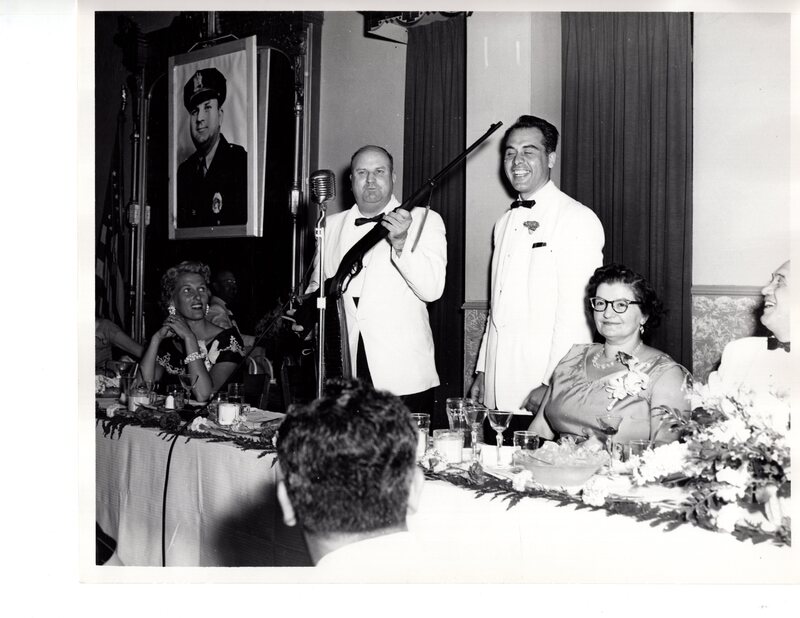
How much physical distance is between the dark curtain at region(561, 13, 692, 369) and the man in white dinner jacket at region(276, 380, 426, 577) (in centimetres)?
162

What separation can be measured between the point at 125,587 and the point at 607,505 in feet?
3.92

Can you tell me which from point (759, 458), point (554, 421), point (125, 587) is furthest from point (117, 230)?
point (759, 458)

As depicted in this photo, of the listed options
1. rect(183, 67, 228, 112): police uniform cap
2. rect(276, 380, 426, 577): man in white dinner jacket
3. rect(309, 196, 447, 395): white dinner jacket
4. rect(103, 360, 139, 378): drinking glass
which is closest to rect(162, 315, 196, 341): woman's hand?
rect(103, 360, 139, 378): drinking glass

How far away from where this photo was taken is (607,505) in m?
1.41

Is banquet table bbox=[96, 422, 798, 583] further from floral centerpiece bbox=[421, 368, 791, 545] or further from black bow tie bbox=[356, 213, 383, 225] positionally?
black bow tie bbox=[356, 213, 383, 225]

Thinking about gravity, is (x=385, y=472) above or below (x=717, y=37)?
below

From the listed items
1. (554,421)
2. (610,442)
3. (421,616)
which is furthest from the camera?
(554,421)

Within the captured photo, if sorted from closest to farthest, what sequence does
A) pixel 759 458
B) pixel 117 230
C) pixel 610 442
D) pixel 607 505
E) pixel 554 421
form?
1. pixel 759 458
2. pixel 607 505
3. pixel 610 442
4. pixel 554 421
5. pixel 117 230

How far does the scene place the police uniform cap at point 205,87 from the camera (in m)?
3.13

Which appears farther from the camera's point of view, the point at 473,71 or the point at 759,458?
the point at 473,71

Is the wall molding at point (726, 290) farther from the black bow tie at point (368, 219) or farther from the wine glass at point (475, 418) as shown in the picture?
the black bow tie at point (368, 219)

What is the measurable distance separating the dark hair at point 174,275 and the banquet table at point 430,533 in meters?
0.93

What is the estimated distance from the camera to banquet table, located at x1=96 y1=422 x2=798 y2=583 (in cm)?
143

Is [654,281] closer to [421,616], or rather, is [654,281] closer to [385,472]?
[421,616]
